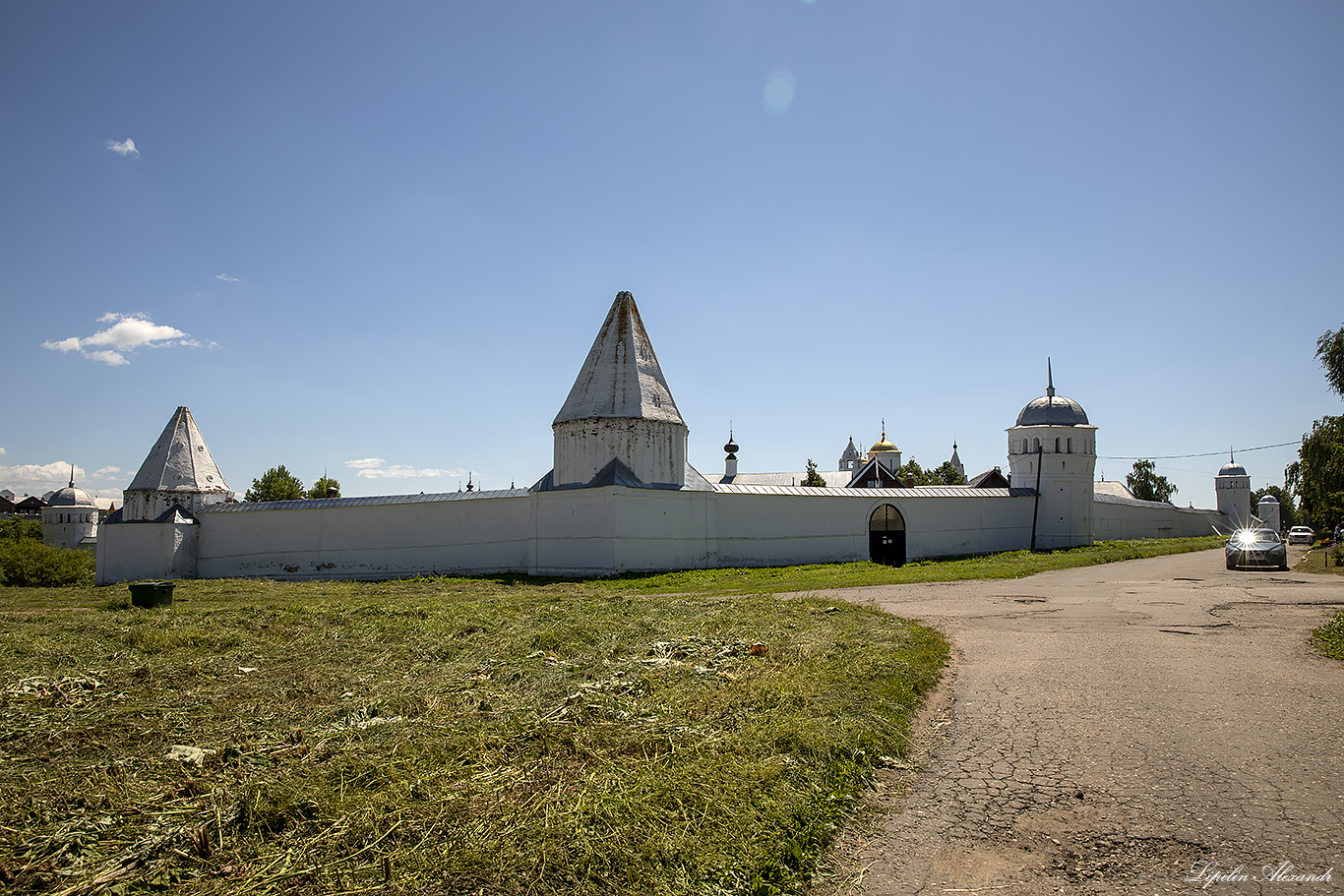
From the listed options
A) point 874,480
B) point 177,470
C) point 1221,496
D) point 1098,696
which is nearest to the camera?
point 1098,696

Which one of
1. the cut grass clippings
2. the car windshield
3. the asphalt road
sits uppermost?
the car windshield

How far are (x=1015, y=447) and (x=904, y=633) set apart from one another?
92.3ft

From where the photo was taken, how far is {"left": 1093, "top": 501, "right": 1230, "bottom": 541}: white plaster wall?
40219 millimetres

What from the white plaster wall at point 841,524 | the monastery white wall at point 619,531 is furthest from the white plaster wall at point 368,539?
the white plaster wall at point 841,524

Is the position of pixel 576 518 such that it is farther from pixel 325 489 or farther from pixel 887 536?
pixel 325 489

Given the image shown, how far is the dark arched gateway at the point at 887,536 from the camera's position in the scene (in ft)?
89.9

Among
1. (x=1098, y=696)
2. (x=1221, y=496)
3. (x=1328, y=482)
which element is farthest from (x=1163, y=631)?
(x=1221, y=496)

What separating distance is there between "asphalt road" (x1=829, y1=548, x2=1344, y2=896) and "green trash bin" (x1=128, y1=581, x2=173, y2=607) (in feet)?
44.1

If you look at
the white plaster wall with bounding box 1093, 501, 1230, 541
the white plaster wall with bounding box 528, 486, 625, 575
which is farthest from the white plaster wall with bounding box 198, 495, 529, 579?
the white plaster wall with bounding box 1093, 501, 1230, 541

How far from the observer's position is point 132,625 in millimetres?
10461

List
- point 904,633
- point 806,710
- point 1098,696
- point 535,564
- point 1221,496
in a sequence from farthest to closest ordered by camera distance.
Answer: point 1221,496
point 535,564
point 904,633
point 1098,696
point 806,710

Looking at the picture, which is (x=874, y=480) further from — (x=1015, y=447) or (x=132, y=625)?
(x=132, y=625)

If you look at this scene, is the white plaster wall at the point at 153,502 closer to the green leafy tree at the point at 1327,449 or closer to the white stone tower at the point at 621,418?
the white stone tower at the point at 621,418

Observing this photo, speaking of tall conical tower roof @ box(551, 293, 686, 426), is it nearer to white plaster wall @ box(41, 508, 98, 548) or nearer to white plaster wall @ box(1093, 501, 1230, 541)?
white plaster wall @ box(1093, 501, 1230, 541)
